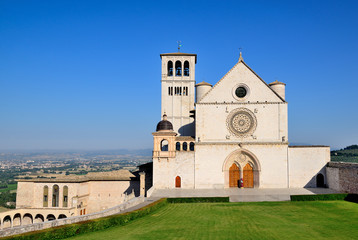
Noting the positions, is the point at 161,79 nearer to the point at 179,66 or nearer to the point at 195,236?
the point at 179,66

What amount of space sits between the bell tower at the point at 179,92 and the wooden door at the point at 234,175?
1275 cm

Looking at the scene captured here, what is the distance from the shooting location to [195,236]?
18031 millimetres

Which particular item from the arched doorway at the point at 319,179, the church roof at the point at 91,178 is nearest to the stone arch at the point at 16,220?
the church roof at the point at 91,178

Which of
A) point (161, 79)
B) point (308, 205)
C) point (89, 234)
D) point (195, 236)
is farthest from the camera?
point (161, 79)

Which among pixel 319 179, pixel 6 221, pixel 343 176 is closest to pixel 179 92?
pixel 319 179

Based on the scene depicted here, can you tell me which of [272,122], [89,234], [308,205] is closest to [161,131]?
[272,122]

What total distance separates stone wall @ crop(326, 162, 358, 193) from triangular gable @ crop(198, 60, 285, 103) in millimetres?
11001

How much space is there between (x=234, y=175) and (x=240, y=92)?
10796 millimetres

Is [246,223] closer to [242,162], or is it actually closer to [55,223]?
[55,223]

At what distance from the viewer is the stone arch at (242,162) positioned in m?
41.2

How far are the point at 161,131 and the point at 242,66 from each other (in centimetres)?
1357

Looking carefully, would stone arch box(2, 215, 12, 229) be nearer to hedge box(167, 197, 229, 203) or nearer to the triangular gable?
hedge box(167, 197, 229, 203)

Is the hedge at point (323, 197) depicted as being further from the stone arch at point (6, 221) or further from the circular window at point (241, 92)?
the stone arch at point (6, 221)

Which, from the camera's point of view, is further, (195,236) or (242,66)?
(242,66)
